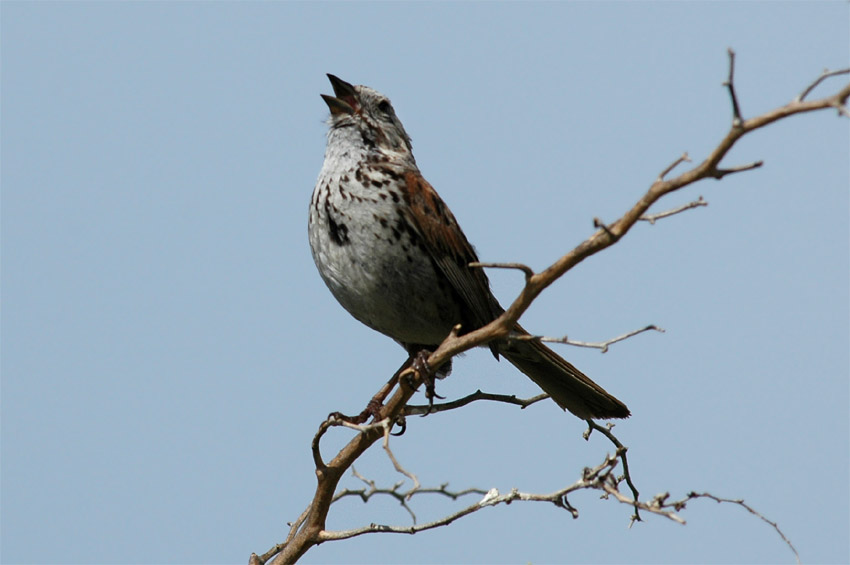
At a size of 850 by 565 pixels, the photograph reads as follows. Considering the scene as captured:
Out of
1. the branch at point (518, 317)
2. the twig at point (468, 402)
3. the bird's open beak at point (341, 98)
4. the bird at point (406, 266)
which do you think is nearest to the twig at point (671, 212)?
the branch at point (518, 317)

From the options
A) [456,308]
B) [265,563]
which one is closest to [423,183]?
[456,308]

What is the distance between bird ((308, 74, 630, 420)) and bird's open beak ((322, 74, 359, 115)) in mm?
310

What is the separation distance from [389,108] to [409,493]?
2.90 meters

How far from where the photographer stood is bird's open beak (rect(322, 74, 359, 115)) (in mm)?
5453

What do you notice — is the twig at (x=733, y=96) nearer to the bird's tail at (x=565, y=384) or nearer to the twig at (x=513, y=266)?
the twig at (x=513, y=266)

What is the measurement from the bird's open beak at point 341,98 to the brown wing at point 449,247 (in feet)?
2.03

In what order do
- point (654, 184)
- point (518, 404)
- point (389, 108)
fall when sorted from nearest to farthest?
point (654, 184) → point (518, 404) → point (389, 108)

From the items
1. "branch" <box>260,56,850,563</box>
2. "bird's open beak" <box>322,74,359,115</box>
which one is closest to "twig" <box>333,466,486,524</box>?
"branch" <box>260,56,850,563</box>

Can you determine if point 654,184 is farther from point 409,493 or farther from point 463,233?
point 463,233

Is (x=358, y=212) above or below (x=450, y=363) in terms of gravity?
above

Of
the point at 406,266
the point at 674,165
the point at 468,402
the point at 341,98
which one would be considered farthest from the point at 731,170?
the point at 341,98

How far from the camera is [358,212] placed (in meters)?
4.81

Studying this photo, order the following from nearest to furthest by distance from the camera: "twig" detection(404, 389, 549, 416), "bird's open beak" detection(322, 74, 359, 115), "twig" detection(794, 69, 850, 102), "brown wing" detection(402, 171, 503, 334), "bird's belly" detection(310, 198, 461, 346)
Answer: "twig" detection(794, 69, 850, 102), "twig" detection(404, 389, 549, 416), "bird's belly" detection(310, 198, 461, 346), "brown wing" detection(402, 171, 503, 334), "bird's open beak" detection(322, 74, 359, 115)

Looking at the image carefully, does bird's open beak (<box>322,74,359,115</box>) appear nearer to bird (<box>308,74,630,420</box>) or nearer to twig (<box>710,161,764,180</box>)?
bird (<box>308,74,630,420</box>)
